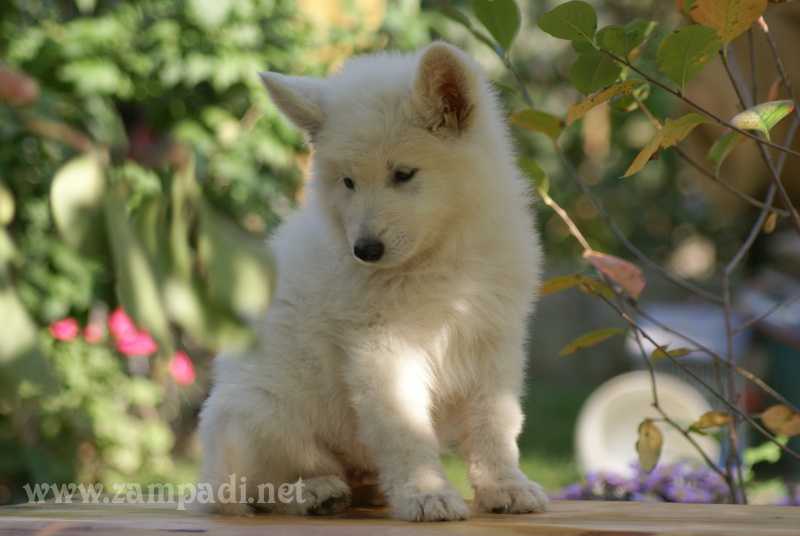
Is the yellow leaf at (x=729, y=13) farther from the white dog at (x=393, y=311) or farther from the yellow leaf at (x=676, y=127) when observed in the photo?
Answer: the white dog at (x=393, y=311)

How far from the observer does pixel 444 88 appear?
2.89m

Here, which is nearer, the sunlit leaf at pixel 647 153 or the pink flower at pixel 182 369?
the sunlit leaf at pixel 647 153

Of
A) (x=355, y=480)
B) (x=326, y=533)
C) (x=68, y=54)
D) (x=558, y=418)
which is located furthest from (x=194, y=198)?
(x=558, y=418)

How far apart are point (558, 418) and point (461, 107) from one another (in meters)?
7.81

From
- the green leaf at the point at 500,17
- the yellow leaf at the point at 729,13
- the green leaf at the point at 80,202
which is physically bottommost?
the green leaf at the point at 80,202

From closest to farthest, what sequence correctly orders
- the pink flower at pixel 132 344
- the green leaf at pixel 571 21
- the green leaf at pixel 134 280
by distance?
the green leaf at pixel 134 280
the green leaf at pixel 571 21
the pink flower at pixel 132 344

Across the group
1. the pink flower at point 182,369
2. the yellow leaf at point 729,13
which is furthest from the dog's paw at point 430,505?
the pink flower at point 182,369

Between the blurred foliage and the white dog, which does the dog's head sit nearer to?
the white dog

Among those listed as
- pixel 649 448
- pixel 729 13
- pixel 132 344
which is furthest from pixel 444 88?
pixel 132 344

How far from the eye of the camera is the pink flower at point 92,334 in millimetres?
6188

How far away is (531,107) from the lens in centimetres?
341

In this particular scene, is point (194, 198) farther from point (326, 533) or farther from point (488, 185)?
point (488, 185)

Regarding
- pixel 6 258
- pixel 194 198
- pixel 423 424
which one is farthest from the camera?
pixel 423 424

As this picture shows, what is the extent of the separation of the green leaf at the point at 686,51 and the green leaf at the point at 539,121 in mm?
786
